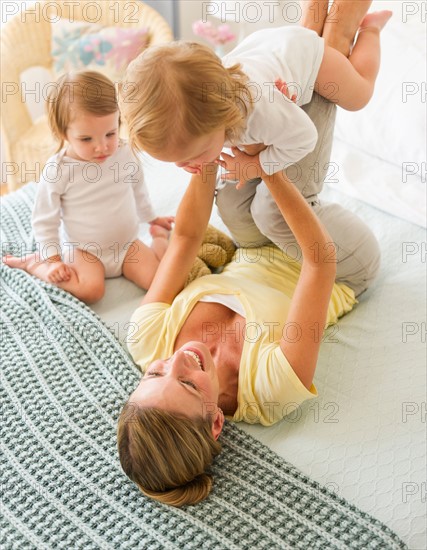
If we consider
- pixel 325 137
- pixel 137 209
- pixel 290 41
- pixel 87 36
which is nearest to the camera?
pixel 290 41

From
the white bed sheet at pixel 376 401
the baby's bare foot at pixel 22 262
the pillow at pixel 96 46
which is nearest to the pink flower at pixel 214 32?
the pillow at pixel 96 46

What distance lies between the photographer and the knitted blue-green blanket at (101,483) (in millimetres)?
1049

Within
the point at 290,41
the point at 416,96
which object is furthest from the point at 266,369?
the point at 416,96

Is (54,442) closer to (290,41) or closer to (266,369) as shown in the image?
(266,369)

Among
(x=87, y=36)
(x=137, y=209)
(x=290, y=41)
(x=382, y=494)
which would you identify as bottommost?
(x=382, y=494)

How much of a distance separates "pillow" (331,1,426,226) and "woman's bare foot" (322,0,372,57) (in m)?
0.37

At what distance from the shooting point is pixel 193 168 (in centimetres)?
126

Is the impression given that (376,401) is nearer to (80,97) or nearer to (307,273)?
(307,273)

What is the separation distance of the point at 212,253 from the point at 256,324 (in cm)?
35

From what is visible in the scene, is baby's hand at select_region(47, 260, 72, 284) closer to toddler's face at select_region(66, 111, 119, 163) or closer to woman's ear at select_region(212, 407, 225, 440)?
toddler's face at select_region(66, 111, 119, 163)

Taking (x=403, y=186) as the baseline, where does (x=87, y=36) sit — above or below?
above

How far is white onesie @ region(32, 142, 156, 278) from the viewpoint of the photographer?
1.57m

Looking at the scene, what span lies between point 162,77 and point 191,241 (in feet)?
1.71

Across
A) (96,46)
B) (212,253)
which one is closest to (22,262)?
(212,253)
